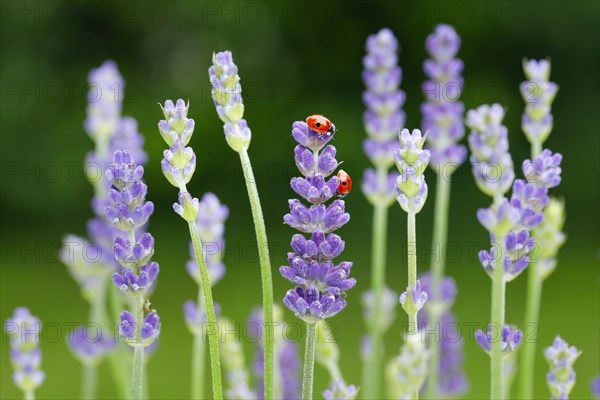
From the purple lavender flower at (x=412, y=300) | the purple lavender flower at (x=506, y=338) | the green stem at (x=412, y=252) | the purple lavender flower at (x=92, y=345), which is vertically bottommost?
the purple lavender flower at (x=506, y=338)

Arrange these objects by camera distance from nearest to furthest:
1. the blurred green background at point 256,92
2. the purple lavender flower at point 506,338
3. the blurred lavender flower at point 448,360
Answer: the purple lavender flower at point 506,338
the blurred lavender flower at point 448,360
the blurred green background at point 256,92

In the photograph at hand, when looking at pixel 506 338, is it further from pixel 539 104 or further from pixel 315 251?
pixel 539 104

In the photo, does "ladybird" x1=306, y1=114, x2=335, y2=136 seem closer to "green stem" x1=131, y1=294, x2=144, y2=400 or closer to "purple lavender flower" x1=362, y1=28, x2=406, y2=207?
"green stem" x1=131, y1=294, x2=144, y2=400

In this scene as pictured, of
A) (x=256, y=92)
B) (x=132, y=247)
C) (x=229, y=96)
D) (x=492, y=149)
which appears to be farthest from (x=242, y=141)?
(x=256, y=92)

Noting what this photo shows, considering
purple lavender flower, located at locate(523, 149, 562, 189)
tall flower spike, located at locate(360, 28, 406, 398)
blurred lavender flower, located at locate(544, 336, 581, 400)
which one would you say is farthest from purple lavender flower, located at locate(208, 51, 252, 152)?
tall flower spike, located at locate(360, 28, 406, 398)

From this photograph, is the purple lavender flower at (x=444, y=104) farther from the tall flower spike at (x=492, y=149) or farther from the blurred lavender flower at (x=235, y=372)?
the tall flower spike at (x=492, y=149)

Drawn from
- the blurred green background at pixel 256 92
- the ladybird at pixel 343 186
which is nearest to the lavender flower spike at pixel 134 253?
the ladybird at pixel 343 186
